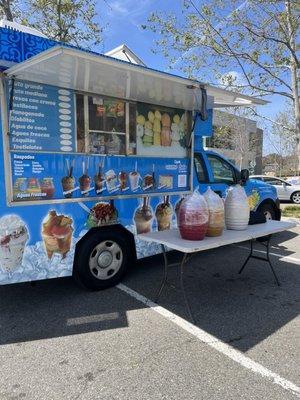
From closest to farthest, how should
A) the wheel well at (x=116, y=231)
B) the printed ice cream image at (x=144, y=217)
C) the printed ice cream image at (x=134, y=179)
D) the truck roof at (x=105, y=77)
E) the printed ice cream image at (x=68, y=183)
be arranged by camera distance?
the truck roof at (x=105, y=77), the printed ice cream image at (x=68, y=183), the wheel well at (x=116, y=231), the printed ice cream image at (x=134, y=179), the printed ice cream image at (x=144, y=217)

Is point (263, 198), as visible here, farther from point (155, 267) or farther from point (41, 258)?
point (41, 258)

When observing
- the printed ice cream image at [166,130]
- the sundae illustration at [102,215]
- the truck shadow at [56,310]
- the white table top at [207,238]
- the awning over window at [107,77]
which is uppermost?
the awning over window at [107,77]

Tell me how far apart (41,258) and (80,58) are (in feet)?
7.35

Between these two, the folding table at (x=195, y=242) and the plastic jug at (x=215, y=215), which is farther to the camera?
the plastic jug at (x=215, y=215)

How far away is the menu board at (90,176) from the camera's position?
13.1 feet

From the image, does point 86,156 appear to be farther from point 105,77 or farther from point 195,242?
point 195,242

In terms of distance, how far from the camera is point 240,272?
5.46m

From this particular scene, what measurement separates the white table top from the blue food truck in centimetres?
76

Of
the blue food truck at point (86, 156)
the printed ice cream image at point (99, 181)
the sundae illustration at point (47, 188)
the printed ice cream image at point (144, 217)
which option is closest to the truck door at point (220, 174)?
the blue food truck at point (86, 156)

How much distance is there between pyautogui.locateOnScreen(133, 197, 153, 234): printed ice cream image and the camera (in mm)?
5051

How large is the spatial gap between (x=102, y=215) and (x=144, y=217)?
74 centimetres

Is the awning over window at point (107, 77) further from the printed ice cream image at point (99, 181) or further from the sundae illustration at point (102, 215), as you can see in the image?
the sundae illustration at point (102, 215)

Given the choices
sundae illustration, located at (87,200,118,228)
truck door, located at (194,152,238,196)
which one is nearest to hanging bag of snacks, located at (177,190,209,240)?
sundae illustration, located at (87,200,118,228)

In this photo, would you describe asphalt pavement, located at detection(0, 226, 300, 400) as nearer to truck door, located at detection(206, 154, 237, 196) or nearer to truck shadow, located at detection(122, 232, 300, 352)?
→ truck shadow, located at detection(122, 232, 300, 352)
